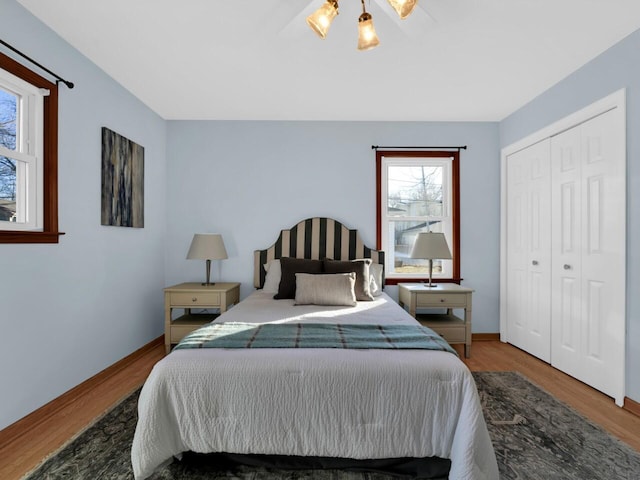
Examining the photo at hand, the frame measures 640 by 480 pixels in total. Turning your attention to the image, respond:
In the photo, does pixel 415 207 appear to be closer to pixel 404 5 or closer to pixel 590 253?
pixel 590 253

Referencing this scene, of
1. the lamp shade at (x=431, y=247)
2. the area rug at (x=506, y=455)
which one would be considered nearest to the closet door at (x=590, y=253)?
the area rug at (x=506, y=455)

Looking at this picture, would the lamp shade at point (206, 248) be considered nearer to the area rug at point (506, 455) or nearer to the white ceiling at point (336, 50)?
the white ceiling at point (336, 50)

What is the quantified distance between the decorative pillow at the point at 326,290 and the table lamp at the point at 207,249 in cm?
100

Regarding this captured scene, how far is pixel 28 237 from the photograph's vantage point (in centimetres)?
208

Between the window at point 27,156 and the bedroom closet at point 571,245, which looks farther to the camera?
the bedroom closet at point 571,245

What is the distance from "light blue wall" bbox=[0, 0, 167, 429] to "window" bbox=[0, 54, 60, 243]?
103mm

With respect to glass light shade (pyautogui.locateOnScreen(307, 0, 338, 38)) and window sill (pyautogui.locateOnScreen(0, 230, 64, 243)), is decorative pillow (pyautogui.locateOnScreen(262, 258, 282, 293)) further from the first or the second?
glass light shade (pyautogui.locateOnScreen(307, 0, 338, 38))

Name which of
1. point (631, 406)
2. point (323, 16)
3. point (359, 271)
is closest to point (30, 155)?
point (323, 16)

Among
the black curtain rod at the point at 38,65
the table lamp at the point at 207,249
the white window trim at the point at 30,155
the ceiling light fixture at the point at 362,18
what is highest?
the ceiling light fixture at the point at 362,18

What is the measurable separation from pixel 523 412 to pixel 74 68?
3.94 meters

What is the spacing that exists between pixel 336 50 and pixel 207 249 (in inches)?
85.7

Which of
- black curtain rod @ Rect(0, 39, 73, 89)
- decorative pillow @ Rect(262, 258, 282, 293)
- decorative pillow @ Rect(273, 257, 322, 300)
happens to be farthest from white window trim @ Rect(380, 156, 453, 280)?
black curtain rod @ Rect(0, 39, 73, 89)

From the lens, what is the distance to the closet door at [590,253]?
8.02ft

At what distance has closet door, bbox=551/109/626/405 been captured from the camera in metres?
2.44
